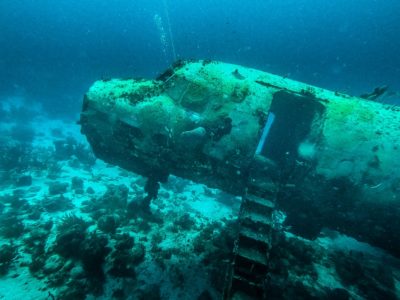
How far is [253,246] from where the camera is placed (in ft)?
16.2

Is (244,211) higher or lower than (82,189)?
lower

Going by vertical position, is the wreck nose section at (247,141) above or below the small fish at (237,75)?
below

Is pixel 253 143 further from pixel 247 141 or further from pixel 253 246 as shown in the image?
pixel 253 246

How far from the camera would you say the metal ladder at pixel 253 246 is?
412 cm

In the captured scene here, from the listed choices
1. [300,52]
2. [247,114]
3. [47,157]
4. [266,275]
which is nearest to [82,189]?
[47,157]

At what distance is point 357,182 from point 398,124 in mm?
2019

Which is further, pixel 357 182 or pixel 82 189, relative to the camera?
pixel 82 189

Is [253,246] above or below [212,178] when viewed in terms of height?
below

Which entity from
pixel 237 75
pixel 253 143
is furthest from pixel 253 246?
pixel 237 75

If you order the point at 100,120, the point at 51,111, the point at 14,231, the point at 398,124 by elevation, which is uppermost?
the point at 51,111

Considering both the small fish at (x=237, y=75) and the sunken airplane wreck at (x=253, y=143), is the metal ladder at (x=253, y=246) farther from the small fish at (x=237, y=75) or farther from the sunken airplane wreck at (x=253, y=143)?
the small fish at (x=237, y=75)

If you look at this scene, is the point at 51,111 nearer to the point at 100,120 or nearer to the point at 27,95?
the point at 27,95

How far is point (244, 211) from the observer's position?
18.4ft

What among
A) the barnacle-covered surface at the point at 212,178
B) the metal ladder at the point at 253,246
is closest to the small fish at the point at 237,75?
the barnacle-covered surface at the point at 212,178
